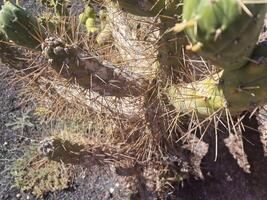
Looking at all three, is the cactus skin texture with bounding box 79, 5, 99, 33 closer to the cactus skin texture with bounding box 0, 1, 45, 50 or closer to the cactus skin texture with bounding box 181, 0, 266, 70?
the cactus skin texture with bounding box 0, 1, 45, 50

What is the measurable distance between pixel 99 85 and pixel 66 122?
1010 mm

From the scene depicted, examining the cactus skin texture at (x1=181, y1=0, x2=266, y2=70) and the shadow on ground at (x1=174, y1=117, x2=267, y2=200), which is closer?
the cactus skin texture at (x1=181, y1=0, x2=266, y2=70)

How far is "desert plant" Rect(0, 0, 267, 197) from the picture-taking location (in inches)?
44.1

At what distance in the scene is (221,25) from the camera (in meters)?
1.09

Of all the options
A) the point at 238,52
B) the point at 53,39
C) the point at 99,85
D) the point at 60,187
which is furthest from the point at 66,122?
the point at 238,52

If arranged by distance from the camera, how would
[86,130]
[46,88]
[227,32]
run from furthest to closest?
[86,130] → [46,88] → [227,32]

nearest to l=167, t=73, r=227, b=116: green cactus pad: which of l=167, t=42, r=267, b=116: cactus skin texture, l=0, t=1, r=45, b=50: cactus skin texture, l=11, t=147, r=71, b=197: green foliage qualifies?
l=167, t=42, r=267, b=116: cactus skin texture

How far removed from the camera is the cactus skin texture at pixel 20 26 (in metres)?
1.84

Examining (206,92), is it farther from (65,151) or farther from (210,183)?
(210,183)

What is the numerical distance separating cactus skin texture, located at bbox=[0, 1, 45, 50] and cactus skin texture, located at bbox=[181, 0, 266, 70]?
88 centimetres

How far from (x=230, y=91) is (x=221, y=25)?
0.37 meters

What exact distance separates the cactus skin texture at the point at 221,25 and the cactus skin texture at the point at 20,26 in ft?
2.88

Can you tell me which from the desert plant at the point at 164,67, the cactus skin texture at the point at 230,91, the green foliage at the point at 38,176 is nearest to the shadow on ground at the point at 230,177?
the desert plant at the point at 164,67

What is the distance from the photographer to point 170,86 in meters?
1.95
